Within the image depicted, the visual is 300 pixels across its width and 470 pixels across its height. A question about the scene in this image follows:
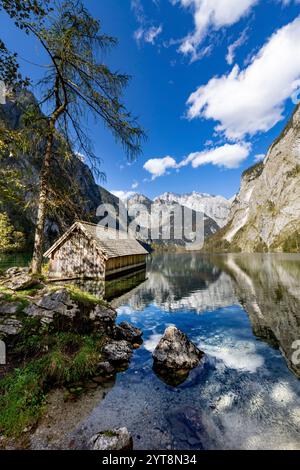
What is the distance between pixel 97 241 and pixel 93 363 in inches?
704

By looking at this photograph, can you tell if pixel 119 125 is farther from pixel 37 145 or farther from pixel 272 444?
pixel 272 444

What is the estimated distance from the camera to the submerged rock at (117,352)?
808cm

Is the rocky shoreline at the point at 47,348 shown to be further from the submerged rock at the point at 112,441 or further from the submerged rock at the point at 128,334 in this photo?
the submerged rock at the point at 112,441

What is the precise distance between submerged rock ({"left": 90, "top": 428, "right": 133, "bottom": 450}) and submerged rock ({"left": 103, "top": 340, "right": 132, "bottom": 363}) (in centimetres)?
362

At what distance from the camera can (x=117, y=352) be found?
837 cm

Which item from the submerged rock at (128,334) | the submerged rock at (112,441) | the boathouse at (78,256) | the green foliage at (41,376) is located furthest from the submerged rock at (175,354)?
the boathouse at (78,256)

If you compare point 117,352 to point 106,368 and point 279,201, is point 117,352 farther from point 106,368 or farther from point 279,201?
point 279,201

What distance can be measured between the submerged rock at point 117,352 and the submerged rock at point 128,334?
2.75 feet

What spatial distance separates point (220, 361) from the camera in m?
8.62

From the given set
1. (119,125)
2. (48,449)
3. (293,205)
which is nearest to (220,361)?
(48,449)

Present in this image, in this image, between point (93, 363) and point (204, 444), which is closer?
point (204, 444)

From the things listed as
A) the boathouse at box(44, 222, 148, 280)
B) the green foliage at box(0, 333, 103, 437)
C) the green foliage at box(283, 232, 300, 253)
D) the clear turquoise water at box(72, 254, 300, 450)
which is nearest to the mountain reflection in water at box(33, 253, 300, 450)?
the clear turquoise water at box(72, 254, 300, 450)

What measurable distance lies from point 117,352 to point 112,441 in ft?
13.5

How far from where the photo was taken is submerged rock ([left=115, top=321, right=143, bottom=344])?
1004 cm
